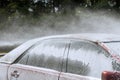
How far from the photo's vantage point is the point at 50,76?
4.28 metres

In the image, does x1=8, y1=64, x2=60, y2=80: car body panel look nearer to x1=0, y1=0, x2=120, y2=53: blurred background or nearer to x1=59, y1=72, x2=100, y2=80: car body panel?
x1=59, y1=72, x2=100, y2=80: car body panel

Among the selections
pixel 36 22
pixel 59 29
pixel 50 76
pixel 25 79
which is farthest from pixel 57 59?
pixel 36 22

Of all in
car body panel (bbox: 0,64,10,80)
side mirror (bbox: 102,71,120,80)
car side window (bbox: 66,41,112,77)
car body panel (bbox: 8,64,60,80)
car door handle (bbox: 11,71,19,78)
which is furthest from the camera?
car body panel (bbox: 0,64,10,80)

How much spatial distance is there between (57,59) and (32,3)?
26173 millimetres

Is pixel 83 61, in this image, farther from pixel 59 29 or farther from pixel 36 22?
pixel 36 22

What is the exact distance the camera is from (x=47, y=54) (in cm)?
460

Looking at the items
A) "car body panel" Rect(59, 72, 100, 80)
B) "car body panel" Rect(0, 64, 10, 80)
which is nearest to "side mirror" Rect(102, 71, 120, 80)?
"car body panel" Rect(59, 72, 100, 80)

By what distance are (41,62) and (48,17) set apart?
23712mm

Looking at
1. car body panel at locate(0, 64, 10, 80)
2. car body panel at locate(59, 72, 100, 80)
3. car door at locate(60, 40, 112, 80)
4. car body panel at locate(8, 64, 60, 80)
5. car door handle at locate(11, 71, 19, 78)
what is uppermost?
car door at locate(60, 40, 112, 80)

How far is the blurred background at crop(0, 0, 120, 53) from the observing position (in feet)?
83.5

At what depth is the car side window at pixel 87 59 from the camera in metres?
3.78

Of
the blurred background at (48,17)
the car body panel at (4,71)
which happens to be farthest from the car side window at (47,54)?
the blurred background at (48,17)

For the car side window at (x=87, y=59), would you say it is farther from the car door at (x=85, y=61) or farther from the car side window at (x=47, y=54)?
the car side window at (x=47, y=54)

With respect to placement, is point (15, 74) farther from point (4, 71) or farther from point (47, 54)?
point (47, 54)
